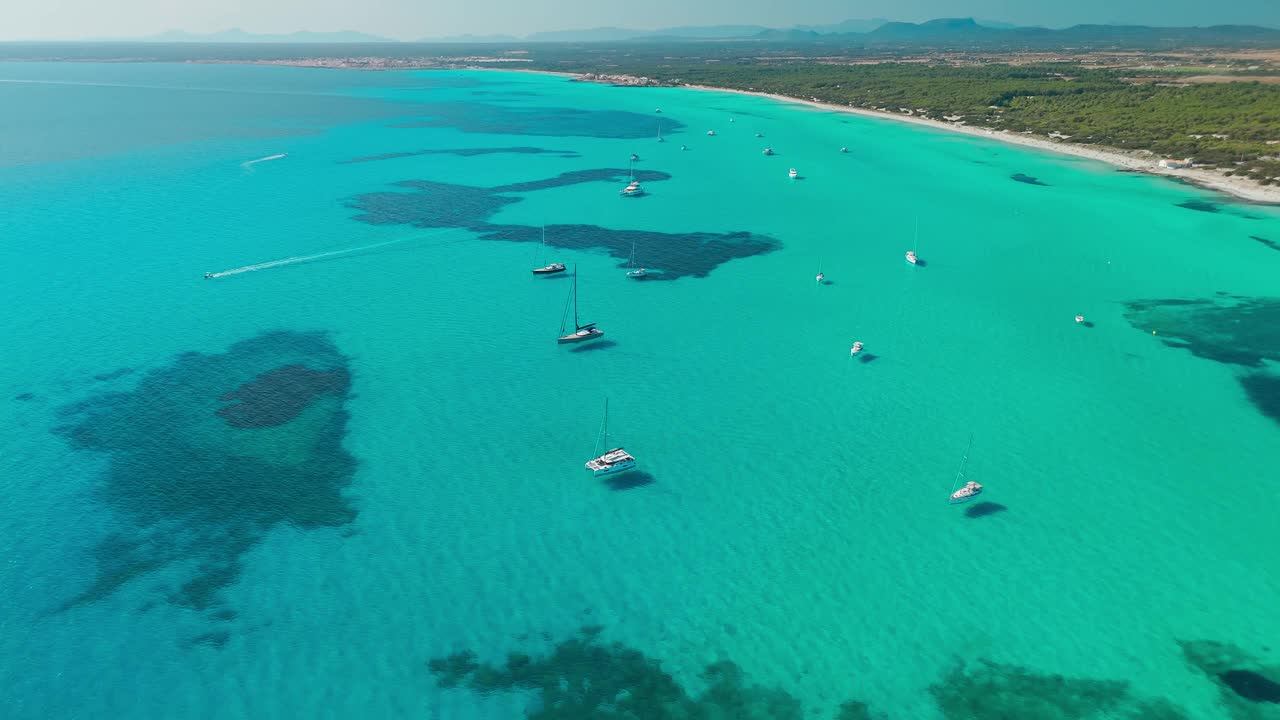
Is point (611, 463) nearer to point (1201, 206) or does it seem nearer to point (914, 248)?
point (914, 248)

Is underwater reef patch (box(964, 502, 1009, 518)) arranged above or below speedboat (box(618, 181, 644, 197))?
below

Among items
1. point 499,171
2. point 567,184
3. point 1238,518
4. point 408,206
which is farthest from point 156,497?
point 499,171

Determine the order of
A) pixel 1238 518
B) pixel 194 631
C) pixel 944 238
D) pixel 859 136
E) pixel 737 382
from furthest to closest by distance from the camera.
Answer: pixel 859 136 < pixel 944 238 < pixel 737 382 < pixel 1238 518 < pixel 194 631

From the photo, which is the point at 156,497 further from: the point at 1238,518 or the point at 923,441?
the point at 1238,518

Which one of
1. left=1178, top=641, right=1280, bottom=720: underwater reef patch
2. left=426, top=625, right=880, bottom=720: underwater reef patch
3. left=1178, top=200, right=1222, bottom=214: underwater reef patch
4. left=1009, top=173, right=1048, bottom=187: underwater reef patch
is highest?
left=1009, top=173, right=1048, bottom=187: underwater reef patch

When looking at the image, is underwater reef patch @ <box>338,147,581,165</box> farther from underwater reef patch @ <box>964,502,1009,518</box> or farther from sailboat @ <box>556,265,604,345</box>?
underwater reef patch @ <box>964,502,1009,518</box>

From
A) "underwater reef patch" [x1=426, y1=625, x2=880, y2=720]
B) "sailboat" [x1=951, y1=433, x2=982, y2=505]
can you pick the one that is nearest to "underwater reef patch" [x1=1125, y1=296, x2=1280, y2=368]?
"sailboat" [x1=951, y1=433, x2=982, y2=505]

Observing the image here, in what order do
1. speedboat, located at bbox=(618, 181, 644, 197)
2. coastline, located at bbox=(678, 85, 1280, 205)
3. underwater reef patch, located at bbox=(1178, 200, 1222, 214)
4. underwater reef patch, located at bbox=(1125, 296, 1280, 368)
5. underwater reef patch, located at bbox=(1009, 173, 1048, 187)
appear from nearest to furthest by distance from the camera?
underwater reef patch, located at bbox=(1125, 296, 1280, 368) → underwater reef patch, located at bbox=(1178, 200, 1222, 214) → coastline, located at bbox=(678, 85, 1280, 205) → speedboat, located at bbox=(618, 181, 644, 197) → underwater reef patch, located at bbox=(1009, 173, 1048, 187)
